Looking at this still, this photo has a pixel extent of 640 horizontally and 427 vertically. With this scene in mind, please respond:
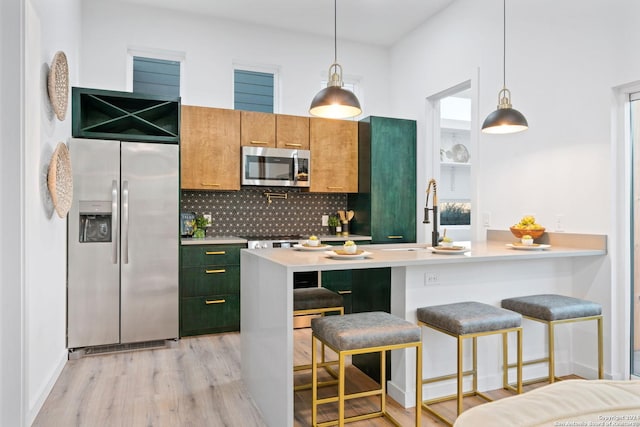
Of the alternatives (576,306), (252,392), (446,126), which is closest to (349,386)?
(252,392)

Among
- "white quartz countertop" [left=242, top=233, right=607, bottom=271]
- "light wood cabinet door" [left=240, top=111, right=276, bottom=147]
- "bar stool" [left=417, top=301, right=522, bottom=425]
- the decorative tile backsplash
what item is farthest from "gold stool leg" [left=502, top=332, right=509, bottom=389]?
"light wood cabinet door" [left=240, top=111, right=276, bottom=147]

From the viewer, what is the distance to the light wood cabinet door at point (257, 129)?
4414 mm

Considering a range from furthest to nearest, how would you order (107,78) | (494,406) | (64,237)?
(107,78) → (64,237) → (494,406)

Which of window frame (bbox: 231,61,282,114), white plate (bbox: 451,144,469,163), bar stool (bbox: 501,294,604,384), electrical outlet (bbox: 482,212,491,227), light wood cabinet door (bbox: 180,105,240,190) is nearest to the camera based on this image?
bar stool (bbox: 501,294,604,384)

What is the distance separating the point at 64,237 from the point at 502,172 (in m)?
3.73

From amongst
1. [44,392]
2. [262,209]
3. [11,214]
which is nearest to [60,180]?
[11,214]

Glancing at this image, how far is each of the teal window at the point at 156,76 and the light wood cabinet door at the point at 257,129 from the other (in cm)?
94

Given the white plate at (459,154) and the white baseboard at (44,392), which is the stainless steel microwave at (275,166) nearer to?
the white plate at (459,154)

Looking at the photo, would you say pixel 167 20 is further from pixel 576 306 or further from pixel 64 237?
pixel 576 306

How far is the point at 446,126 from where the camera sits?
5285 mm

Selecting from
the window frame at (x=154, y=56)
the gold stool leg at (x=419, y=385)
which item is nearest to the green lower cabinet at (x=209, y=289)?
the window frame at (x=154, y=56)

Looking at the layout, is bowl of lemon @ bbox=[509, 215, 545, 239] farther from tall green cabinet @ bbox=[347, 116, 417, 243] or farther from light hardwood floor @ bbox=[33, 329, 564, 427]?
tall green cabinet @ bbox=[347, 116, 417, 243]

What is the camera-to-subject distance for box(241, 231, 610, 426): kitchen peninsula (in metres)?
2.14

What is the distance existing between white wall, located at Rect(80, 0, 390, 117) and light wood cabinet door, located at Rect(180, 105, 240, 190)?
0.51 meters
